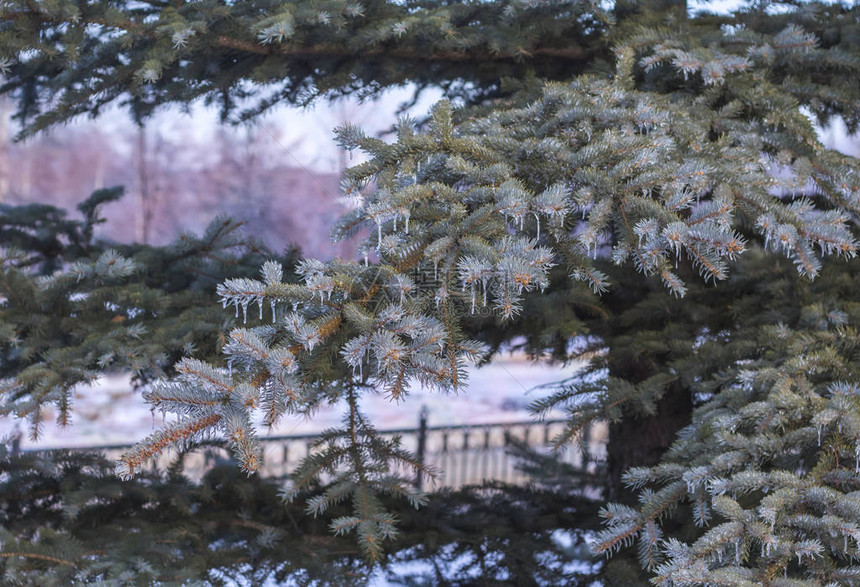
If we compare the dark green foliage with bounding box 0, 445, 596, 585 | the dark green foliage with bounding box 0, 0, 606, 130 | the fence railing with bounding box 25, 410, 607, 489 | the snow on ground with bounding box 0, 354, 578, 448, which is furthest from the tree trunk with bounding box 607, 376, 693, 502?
the snow on ground with bounding box 0, 354, 578, 448

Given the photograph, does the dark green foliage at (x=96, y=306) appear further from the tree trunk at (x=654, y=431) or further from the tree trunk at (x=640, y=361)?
the tree trunk at (x=654, y=431)

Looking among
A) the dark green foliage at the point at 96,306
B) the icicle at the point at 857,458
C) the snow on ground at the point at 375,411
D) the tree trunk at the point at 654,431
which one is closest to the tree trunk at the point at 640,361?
the tree trunk at the point at 654,431

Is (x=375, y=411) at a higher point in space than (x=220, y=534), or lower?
lower

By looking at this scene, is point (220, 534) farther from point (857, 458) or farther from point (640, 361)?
point (857, 458)

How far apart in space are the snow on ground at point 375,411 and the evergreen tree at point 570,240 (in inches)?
187

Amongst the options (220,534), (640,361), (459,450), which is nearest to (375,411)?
(459,450)

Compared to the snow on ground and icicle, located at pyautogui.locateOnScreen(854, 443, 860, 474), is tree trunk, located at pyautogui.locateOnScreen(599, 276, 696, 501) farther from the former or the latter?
the snow on ground

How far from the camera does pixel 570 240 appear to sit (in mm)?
1345

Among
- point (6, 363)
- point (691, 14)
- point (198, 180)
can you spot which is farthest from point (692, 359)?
point (198, 180)

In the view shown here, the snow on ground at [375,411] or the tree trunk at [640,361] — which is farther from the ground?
the tree trunk at [640,361]

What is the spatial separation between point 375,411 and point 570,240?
7403mm

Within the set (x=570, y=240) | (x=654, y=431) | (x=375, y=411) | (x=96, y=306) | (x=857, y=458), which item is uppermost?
(x=570, y=240)

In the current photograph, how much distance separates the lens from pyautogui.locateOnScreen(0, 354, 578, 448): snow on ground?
293 inches

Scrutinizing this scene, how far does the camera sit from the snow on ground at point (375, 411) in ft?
24.5
